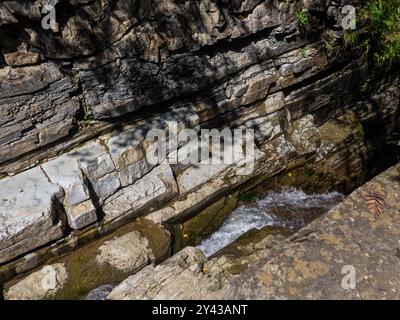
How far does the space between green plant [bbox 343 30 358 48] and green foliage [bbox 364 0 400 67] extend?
1.06ft

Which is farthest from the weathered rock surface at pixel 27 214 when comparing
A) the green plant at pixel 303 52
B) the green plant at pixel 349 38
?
the green plant at pixel 349 38

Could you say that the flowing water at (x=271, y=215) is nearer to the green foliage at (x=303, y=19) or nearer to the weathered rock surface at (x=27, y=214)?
the weathered rock surface at (x=27, y=214)

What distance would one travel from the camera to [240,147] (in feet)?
18.1

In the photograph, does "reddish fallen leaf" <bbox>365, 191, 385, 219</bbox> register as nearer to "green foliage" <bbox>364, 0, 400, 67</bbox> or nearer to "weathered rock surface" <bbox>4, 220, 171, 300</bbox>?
"weathered rock surface" <bbox>4, 220, 171, 300</bbox>

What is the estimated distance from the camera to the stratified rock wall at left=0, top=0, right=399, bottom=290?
422 cm

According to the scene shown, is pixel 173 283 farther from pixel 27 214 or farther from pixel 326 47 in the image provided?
pixel 326 47

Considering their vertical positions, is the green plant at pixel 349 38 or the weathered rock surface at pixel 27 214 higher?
the green plant at pixel 349 38

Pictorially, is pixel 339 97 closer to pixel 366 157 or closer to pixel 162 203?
pixel 366 157

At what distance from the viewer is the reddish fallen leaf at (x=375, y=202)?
366 cm

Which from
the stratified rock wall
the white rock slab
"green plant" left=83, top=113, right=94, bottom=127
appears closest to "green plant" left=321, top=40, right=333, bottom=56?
the stratified rock wall

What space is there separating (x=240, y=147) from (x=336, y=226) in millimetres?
2164

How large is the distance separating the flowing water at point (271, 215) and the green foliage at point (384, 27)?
2.55 m

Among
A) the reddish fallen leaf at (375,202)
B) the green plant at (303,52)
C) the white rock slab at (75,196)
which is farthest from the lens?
the green plant at (303,52)

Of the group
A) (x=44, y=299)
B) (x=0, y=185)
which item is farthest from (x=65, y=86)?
(x=44, y=299)
